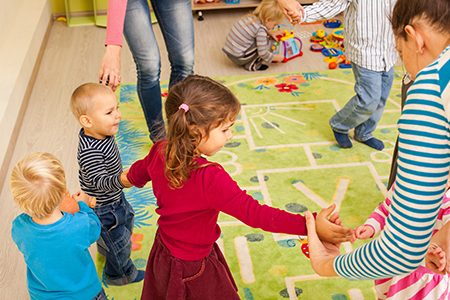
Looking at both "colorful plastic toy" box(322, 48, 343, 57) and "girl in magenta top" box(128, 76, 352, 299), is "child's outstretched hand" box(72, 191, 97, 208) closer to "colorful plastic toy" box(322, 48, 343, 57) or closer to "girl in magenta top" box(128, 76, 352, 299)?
"girl in magenta top" box(128, 76, 352, 299)

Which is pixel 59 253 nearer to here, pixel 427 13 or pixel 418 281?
pixel 418 281

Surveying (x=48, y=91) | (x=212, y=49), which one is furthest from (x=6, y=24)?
(x=212, y=49)

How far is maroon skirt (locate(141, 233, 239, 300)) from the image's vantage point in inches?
63.1

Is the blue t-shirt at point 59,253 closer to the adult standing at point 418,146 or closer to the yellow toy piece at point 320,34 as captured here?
the adult standing at point 418,146

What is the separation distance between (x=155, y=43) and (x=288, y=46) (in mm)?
1303

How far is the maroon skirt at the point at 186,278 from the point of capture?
1603 mm

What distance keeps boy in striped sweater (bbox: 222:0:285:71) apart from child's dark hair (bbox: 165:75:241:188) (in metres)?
2.19

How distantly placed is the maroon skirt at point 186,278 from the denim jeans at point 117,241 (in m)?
0.34

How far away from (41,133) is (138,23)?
92 centimetres

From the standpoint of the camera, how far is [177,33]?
2.71 meters

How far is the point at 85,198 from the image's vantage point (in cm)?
176

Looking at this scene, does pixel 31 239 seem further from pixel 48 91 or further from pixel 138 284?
pixel 48 91

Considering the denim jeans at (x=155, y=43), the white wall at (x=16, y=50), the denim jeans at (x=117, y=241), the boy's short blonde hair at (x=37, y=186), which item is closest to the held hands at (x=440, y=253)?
the boy's short blonde hair at (x=37, y=186)

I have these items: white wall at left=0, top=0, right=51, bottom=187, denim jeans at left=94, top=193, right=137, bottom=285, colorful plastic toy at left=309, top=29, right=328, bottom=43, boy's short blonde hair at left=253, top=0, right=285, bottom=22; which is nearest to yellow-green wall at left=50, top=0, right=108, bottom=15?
white wall at left=0, top=0, right=51, bottom=187
